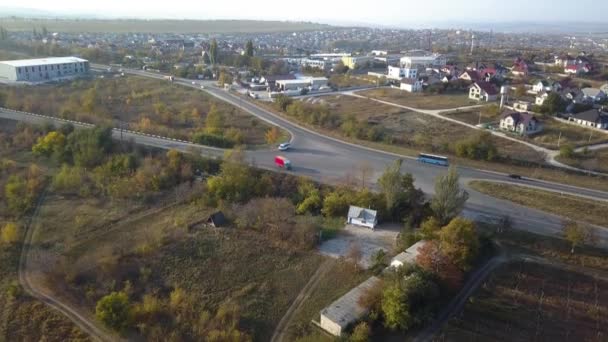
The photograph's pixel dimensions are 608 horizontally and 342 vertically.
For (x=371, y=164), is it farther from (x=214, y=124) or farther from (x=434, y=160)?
(x=214, y=124)

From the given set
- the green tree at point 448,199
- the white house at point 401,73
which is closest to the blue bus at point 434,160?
the green tree at point 448,199

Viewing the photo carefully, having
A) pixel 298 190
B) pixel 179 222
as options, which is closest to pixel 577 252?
pixel 298 190

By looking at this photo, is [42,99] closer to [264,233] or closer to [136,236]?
[136,236]

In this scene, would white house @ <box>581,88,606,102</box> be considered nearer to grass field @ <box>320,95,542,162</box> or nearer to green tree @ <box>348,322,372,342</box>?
grass field @ <box>320,95,542,162</box>

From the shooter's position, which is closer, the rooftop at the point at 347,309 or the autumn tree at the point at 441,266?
the rooftop at the point at 347,309

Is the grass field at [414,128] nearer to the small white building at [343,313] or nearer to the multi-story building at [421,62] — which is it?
the small white building at [343,313]

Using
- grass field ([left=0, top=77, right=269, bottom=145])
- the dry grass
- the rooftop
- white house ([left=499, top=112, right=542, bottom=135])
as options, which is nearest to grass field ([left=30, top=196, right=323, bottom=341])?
the rooftop
